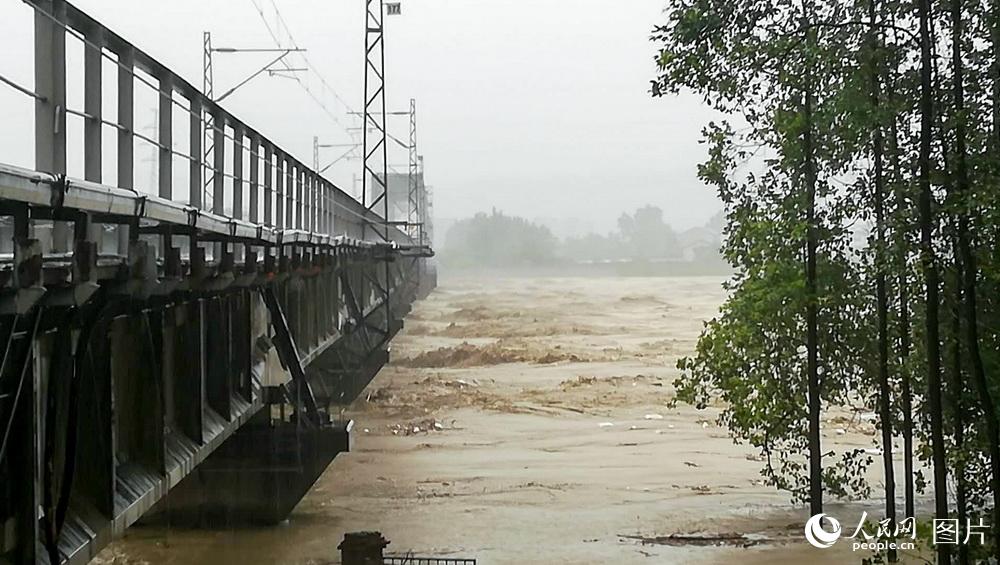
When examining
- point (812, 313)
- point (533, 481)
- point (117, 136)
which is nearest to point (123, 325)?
point (117, 136)

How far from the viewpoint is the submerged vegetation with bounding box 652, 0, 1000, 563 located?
44.5ft

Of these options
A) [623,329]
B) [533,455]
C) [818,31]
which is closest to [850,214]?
[818,31]

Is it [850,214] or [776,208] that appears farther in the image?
[776,208]

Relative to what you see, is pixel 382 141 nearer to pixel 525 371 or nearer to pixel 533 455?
pixel 525 371

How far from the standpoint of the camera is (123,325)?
9414 mm

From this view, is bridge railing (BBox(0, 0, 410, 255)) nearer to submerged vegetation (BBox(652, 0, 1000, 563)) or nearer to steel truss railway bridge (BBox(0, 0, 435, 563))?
steel truss railway bridge (BBox(0, 0, 435, 563))

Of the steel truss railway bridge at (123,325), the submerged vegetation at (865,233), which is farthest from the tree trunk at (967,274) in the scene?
the steel truss railway bridge at (123,325)

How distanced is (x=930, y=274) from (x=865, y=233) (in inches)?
194

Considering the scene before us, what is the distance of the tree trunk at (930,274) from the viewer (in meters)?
13.3

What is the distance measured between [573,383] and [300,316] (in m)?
24.2

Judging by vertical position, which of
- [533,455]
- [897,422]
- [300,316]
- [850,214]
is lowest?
[533,455]

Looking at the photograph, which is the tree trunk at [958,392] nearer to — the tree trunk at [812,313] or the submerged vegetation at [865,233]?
the submerged vegetation at [865,233]

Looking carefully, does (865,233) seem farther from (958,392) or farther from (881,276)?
(958,392)

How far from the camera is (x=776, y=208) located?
18.9 m
